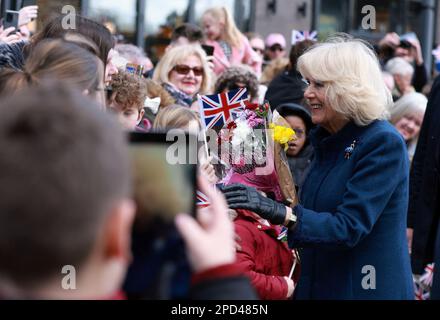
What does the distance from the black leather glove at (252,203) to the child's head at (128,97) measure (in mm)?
790

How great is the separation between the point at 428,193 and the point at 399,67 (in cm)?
447

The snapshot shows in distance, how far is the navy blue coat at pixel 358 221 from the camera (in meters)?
3.53

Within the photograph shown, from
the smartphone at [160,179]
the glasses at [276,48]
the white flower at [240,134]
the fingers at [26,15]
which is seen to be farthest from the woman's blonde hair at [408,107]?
the smartphone at [160,179]

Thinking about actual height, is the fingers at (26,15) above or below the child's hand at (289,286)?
above

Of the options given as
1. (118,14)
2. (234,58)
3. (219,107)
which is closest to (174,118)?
(219,107)

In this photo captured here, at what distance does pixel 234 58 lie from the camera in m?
8.51

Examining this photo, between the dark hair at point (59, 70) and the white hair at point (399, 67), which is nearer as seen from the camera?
the dark hair at point (59, 70)

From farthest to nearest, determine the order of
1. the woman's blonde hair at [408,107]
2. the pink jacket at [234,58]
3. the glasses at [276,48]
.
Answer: the glasses at [276,48]
the pink jacket at [234,58]
the woman's blonde hair at [408,107]

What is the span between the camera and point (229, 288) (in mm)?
1512

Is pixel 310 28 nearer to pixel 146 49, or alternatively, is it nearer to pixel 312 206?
pixel 146 49

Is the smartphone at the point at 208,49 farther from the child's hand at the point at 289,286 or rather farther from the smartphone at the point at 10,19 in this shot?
the child's hand at the point at 289,286

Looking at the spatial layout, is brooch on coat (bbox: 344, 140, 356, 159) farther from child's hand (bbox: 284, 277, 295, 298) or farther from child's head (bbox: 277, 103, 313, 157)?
child's head (bbox: 277, 103, 313, 157)

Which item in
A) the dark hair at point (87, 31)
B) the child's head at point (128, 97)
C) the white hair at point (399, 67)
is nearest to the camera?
the dark hair at point (87, 31)

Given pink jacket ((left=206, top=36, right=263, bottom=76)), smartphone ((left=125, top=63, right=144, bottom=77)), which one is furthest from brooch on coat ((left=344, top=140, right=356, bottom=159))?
pink jacket ((left=206, top=36, right=263, bottom=76))
